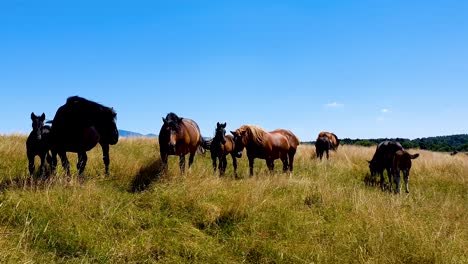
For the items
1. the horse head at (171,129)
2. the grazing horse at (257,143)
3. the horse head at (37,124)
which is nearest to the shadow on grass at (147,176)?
the horse head at (171,129)

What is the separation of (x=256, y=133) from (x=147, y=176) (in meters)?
4.72

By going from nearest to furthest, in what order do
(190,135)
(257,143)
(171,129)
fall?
1. (171,129)
2. (190,135)
3. (257,143)

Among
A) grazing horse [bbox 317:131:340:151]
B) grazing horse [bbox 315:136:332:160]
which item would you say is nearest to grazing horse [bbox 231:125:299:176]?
grazing horse [bbox 315:136:332:160]

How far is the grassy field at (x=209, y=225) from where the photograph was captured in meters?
5.30

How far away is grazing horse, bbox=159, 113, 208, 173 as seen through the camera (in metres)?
9.86

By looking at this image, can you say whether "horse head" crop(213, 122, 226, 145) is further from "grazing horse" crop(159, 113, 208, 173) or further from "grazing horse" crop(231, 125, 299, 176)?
"grazing horse" crop(159, 113, 208, 173)

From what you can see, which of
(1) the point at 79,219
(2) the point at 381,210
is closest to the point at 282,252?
(2) the point at 381,210

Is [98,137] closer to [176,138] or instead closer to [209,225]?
[176,138]

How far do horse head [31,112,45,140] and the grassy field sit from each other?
1227mm

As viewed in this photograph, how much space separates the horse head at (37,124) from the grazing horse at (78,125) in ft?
1.51

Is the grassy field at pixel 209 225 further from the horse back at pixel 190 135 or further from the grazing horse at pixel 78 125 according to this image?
the horse back at pixel 190 135

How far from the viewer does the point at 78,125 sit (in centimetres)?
920

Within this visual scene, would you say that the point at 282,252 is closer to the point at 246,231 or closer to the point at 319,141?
the point at 246,231

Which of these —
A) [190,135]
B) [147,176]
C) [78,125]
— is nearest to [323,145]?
[190,135]
